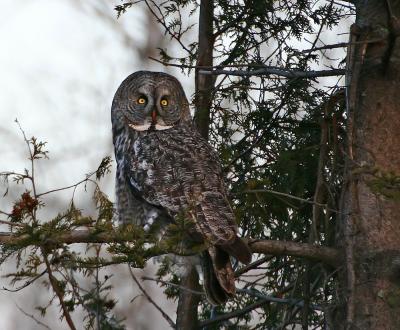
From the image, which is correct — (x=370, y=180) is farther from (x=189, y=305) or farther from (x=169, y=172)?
(x=189, y=305)

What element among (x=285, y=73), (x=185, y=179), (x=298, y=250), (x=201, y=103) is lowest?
(x=298, y=250)

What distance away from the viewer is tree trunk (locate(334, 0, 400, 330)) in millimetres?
3799

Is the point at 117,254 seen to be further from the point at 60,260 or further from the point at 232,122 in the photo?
the point at 232,122

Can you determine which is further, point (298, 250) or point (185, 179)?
point (185, 179)

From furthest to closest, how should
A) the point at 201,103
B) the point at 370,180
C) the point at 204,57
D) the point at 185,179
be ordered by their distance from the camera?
the point at 204,57 → the point at 201,103 → the point at 185,179 → the point at 370,180

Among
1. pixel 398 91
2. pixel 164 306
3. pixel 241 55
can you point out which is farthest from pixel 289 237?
pixel 164 306

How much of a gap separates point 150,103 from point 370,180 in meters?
Answer: 2.60

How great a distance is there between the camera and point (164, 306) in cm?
1203

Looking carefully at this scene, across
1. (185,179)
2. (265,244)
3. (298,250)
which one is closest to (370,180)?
(298,250)

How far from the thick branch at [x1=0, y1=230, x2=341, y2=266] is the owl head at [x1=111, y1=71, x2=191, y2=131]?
2.05 meters

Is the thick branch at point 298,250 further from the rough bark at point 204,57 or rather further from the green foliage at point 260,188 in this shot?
the rough bark at point 204,57

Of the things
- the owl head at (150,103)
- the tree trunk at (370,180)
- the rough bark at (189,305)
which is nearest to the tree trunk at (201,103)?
the rough bark at (189,305)

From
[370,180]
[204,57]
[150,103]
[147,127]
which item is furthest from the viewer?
[150,103]

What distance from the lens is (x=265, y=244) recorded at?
12.3 ft
